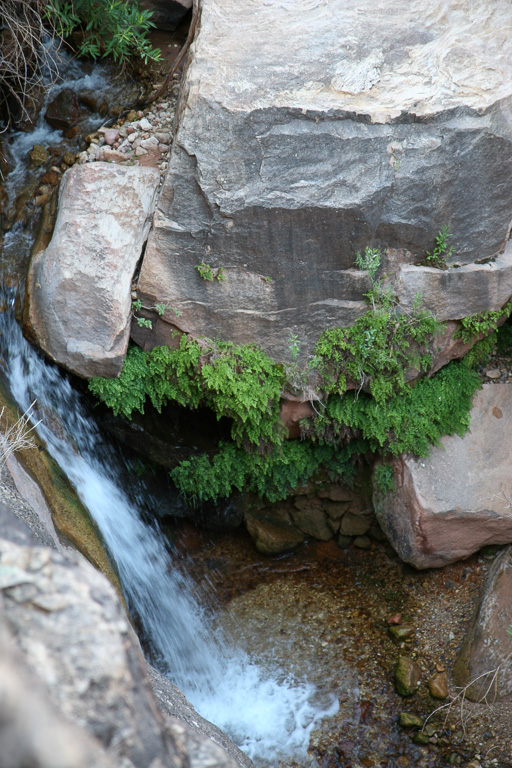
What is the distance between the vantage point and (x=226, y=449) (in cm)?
587

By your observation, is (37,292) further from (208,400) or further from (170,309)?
(208,400)

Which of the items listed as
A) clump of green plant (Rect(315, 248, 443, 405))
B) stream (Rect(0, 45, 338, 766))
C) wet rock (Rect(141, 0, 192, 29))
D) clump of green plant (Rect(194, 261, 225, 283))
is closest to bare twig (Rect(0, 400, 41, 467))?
stream (Rect(0, 45, 338, 766))

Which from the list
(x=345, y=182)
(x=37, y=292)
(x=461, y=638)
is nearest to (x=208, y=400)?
(x=37, y=292)

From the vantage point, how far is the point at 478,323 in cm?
535

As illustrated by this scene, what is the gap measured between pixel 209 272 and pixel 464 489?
3.30 meters

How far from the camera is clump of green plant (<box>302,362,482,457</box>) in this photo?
553 cm

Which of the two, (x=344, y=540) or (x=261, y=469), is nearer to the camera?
(x=261, y=469)

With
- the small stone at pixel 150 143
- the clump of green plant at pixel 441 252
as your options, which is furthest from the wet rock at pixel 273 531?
the small stone at pixel 150 143

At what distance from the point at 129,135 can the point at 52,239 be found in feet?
4.86

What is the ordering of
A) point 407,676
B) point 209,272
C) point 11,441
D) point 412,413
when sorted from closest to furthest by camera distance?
point 11,441, point 209,272, point 407,676, point 412,413

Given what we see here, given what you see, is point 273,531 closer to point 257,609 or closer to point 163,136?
point 257,609

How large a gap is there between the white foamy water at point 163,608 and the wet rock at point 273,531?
3.26ft

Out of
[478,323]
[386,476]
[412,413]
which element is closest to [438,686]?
[386,476]

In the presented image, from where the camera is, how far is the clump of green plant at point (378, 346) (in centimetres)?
509
